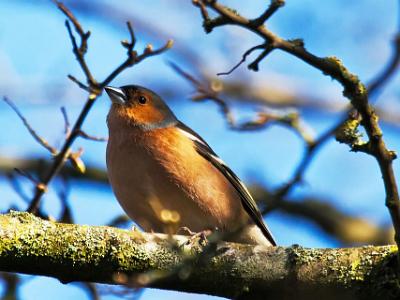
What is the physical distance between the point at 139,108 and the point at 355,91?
4300 mm

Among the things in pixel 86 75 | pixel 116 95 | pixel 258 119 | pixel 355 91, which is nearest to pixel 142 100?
pixel 116 95

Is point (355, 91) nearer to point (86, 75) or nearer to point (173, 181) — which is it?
point (86, 75)

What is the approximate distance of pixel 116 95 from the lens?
7793 mm

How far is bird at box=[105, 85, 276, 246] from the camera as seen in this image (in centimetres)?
640

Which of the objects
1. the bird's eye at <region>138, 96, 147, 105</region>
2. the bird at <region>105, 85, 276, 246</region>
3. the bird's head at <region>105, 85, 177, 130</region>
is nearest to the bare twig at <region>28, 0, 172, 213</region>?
the bird at <region>105, 85, 276, 246</region>

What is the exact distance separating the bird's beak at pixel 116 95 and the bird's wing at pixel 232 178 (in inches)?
28.3

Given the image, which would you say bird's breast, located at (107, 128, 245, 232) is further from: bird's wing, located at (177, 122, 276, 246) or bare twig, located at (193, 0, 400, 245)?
bare twig, located at (193, 0, 400, 245)

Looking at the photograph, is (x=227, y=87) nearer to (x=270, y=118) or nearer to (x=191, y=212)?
(x=191, y=212)

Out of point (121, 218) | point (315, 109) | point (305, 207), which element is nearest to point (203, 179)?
point (121, 218)

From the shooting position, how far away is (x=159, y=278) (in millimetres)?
3502

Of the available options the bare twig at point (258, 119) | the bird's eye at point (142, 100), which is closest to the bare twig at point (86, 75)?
the bare twig at point (258, 119)

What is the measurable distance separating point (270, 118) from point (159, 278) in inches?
64.0

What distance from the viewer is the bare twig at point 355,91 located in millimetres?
3654

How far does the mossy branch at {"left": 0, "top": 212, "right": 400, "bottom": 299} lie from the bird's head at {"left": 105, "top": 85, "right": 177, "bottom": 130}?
8.97ft
